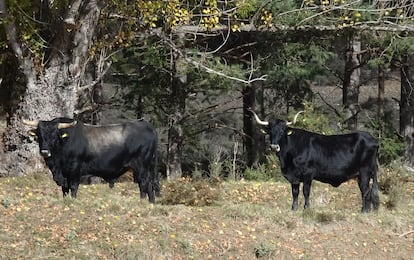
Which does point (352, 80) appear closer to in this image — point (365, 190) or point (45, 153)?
point (365, 190)

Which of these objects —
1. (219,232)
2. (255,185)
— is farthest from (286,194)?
(219,232)

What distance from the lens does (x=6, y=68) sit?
746 inches

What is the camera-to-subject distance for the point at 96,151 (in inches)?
556

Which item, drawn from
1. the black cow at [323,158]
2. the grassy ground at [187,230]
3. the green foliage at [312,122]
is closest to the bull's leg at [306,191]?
the black cow at [323,158]

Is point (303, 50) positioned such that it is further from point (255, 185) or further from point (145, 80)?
point (255, 185)

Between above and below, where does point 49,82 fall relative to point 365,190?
above

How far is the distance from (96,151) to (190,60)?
481cm

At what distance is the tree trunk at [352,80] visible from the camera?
2623cm

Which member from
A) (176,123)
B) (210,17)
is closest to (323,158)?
(210,17)

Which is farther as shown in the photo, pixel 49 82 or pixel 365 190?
pixel 49 82

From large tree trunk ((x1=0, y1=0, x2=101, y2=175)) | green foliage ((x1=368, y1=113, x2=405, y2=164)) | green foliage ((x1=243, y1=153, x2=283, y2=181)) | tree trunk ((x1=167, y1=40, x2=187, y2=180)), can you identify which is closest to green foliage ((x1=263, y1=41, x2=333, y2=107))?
tree trunk ((x1=167, y1=40, x2=187, y2=180))

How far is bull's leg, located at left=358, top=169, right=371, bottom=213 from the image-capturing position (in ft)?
48.3

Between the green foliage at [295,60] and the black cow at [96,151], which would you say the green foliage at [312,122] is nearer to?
the green foliage at [295,60]

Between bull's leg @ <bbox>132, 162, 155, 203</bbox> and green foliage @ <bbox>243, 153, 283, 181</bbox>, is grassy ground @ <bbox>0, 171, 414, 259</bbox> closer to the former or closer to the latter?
→ bull's leg @ <bbox>132, 162, 155, 203</bbox>
